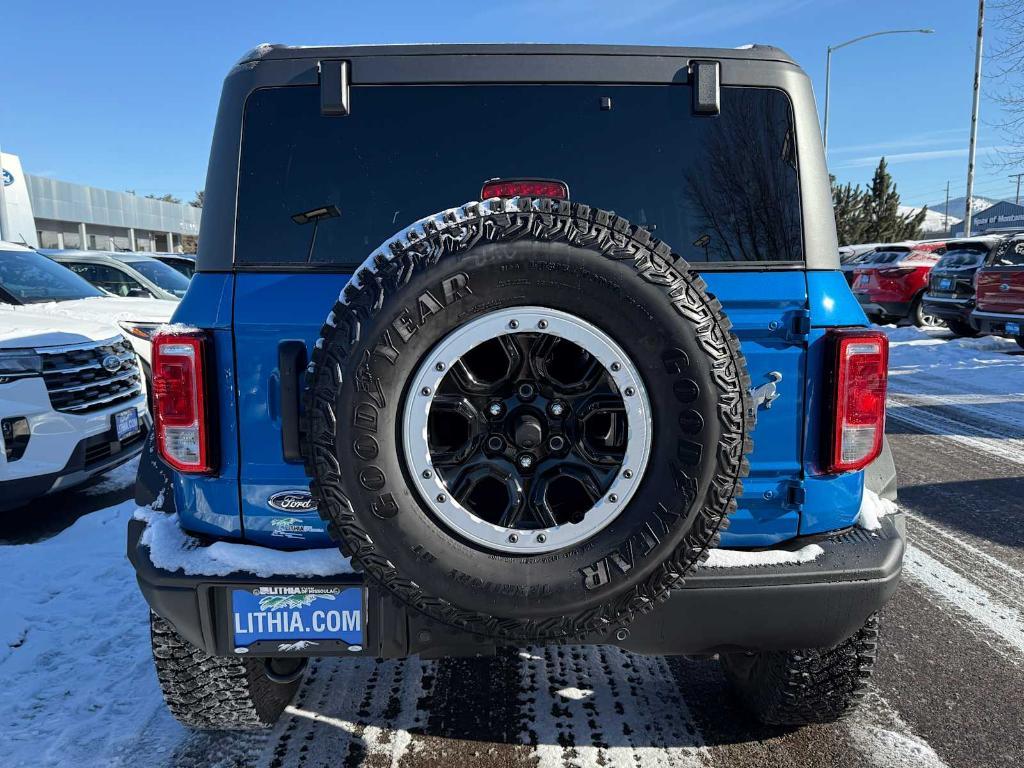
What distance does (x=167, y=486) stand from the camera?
220 centimetres

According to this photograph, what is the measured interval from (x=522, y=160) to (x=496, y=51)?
Result: 0.32m

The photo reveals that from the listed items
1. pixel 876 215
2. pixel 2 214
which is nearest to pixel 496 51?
pixel 2 214

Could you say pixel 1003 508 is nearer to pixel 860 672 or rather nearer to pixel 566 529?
pixel 860 672

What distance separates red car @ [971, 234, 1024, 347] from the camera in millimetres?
10391

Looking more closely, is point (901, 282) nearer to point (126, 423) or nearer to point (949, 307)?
point (949, 307)

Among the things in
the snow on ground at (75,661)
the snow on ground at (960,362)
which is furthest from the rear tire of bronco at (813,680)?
the snow on ground at (960,362)

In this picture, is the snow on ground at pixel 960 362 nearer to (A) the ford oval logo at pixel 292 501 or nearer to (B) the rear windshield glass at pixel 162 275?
(A) the ford oval logo at pixel 292 501

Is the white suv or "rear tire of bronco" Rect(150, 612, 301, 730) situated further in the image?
the white suv

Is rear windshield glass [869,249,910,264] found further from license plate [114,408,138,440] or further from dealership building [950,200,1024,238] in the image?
license plate [114,408,138,440]

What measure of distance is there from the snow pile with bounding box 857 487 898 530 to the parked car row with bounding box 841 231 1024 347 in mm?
10108

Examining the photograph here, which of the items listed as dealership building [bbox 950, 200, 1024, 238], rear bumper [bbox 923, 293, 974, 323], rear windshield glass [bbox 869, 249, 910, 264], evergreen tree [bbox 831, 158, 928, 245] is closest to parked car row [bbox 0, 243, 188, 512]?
rear bumper [bbox 923, 293, 974, 323]

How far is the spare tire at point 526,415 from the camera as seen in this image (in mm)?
1658

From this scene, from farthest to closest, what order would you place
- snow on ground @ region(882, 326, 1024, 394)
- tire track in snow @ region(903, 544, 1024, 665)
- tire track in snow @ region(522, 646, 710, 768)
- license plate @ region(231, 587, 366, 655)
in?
snow on ground @ region(882, 326, 1024, 394)
tire track in snow @ region(903, 544, 1024, 665)
tire track in snow @ region(522, 646, 710, 768)
license plate @ region(231, 587, 366, 655)

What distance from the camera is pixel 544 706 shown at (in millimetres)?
2564
